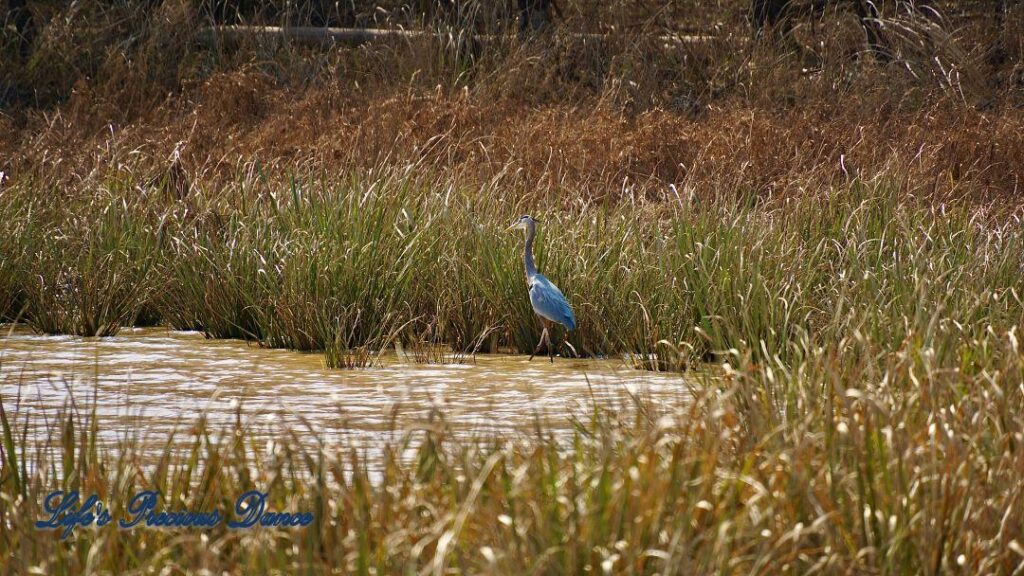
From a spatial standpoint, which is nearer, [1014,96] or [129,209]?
[129,209]

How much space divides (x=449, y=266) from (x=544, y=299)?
940 millimetres

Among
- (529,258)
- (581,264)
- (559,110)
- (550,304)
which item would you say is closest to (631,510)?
(550,304)

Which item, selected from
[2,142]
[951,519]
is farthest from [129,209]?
[951,519]

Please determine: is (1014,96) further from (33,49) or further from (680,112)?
(33,49)

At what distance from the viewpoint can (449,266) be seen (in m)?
6.65

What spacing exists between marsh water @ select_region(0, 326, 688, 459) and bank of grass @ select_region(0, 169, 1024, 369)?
177mm

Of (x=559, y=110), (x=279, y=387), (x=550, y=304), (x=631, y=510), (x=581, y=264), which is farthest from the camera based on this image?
(x=559, y=110)

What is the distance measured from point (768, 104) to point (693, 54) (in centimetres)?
155

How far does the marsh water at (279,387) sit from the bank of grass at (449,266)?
177 millimetres

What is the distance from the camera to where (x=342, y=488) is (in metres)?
2.93

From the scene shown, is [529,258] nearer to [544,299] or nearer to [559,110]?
[544,299]

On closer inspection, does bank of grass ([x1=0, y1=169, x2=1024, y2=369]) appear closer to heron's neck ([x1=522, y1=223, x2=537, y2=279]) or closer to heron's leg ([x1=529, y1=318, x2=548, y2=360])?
heron's leg ([x1=529, y1=318, x2=548, y2=360])

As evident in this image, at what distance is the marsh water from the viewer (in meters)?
4.66

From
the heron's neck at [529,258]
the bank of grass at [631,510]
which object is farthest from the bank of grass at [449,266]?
the bank of grass at [631,510]
